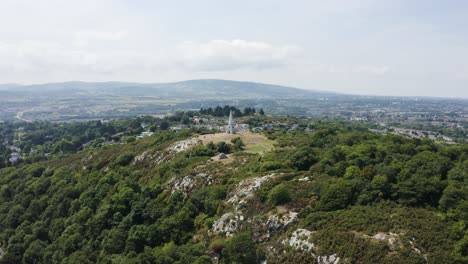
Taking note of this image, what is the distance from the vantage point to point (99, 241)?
1550 inches

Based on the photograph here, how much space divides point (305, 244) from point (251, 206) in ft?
25.7

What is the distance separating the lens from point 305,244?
26.7 meters

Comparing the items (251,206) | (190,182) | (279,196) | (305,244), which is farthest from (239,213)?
(190,182)

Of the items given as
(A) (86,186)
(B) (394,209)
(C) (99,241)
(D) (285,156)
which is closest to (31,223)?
(A) (86,186)

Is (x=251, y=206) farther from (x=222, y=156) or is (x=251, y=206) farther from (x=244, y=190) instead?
(x=222, y=156)

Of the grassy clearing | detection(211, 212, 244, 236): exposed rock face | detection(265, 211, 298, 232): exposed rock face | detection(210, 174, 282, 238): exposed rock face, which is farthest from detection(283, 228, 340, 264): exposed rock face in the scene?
the grassy clearing

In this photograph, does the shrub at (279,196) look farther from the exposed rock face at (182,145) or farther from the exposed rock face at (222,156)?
the exposed rock face at (182,145)

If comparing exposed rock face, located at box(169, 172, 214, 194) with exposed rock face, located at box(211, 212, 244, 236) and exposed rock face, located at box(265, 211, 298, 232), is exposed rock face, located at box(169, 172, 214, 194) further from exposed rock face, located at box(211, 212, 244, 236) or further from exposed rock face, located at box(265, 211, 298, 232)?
exposed rock face, located at box(265, 211, 298, 232)

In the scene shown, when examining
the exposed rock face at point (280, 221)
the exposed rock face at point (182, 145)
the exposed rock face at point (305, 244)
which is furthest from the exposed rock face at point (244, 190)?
the exposed rock face at point (182, 145)

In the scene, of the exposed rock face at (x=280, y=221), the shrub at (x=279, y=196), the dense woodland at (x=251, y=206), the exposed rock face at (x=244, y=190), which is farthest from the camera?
the exposed rock face at (x=244, y=190)

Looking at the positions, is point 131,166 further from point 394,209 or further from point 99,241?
point 394,209

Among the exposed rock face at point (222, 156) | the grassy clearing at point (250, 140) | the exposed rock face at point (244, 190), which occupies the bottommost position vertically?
the exposed rock face at point (244, 190)

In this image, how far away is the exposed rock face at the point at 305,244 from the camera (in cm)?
2472

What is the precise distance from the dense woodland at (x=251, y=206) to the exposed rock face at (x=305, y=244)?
38 centimetres
